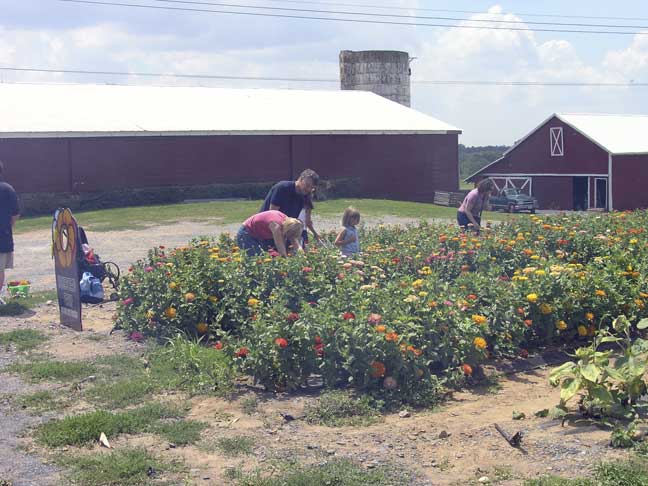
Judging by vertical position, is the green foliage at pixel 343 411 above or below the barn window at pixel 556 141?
below

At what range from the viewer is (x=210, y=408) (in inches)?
231

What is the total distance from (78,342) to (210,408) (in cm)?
262

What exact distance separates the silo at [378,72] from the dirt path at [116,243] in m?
25.1

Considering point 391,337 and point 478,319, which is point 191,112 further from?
point 391,337

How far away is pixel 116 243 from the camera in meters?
17.8

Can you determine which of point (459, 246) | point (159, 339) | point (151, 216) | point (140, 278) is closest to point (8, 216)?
point (140, 278)

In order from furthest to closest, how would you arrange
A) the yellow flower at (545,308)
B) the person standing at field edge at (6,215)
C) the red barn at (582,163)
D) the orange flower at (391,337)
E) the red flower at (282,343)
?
the red barn at (582,163)
the person standing at field edge at (6,215)
the yellow flower at (545,308)
the red flower at (282,343)
the orange flower at (391,337)

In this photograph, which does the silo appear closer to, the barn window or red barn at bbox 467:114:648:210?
red barn at bbox 467:114:648:210

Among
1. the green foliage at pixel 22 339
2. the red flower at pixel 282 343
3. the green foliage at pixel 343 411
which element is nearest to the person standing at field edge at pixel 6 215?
the green foliage at pixel 22 339

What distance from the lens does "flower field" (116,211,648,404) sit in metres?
6.00

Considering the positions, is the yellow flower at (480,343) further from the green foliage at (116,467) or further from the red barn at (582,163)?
the red barn at (582,163)

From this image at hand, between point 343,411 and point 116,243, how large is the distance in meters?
13.0

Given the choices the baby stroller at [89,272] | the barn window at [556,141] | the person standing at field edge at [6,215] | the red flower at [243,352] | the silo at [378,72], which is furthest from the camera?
the silo at [378,72]

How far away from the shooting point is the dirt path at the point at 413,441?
181 inches
